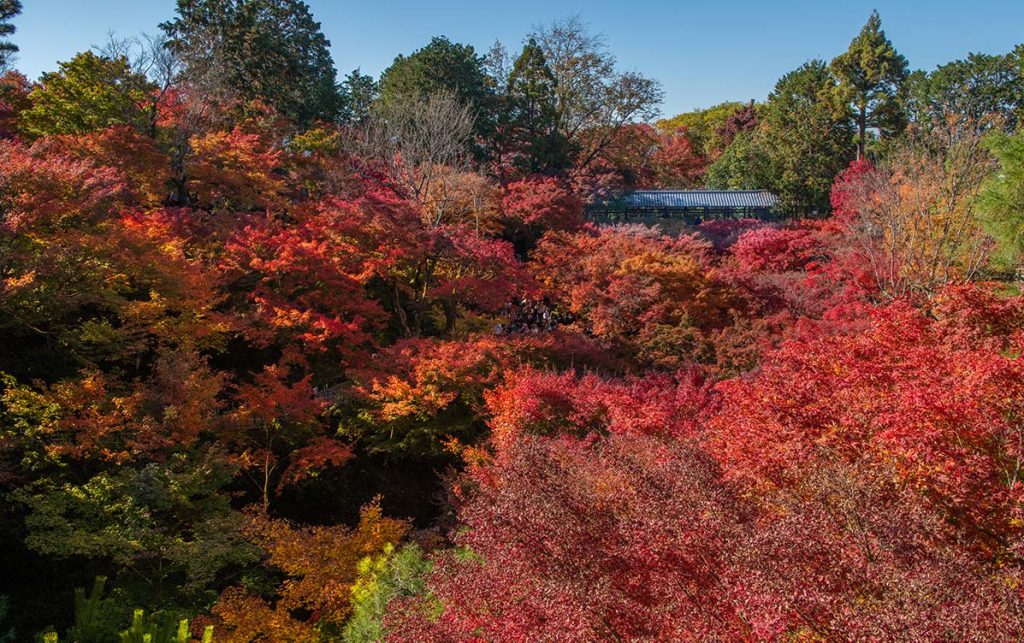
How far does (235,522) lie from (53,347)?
552 centimetres

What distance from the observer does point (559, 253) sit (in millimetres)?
20938

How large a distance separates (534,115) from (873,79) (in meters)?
16.1

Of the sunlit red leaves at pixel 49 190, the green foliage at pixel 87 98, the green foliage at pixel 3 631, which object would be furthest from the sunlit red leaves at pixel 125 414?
the green foliage at pixel 87 98

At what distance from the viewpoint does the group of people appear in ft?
68.4

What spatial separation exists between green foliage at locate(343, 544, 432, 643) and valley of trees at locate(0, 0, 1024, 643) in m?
0.06

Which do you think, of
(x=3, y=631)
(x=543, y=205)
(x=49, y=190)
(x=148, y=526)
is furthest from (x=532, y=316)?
(x=3, y=631)

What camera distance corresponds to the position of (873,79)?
3183 centimetres

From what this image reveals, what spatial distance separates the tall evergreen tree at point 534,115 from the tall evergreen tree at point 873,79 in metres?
13.7

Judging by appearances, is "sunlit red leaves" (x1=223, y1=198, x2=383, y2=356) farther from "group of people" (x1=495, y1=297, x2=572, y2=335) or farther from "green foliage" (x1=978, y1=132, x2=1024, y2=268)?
"green foliage" (x1=978, y1=132, x2=1024, y2=268)

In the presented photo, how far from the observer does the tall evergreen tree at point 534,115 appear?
27.6 metres

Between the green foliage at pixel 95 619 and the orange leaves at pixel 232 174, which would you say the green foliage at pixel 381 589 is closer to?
the green foliage at pixel 95 619

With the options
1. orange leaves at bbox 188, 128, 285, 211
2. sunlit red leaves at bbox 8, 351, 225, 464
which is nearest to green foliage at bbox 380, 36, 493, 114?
orange leaves at bbox 188, 128, 285, 211

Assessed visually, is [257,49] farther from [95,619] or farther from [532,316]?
[95,619]

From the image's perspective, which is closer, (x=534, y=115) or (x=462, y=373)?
(x=462, y=373)
